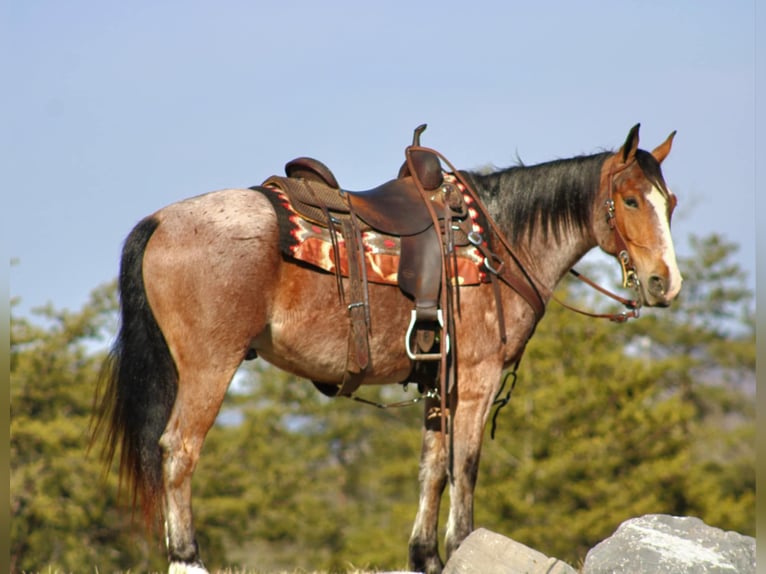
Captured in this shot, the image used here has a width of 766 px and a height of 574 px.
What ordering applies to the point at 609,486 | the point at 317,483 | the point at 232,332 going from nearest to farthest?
1. the point at 232,332
2. the point at 609,486
3. the point at 317,483

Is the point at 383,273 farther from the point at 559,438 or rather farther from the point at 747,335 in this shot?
the point at 747,335

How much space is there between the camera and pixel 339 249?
5.77m

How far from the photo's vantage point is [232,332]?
541 centimetres

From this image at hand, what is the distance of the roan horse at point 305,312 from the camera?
213 inches

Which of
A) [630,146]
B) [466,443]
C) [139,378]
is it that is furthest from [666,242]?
[139,378]

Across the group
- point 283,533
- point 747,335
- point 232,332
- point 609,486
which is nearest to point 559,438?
point 609,486

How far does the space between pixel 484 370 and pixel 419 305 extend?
0.61 m

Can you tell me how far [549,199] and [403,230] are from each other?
1116 mm

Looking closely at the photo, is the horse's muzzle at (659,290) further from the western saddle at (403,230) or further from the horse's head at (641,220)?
the western saddle at (403,230)

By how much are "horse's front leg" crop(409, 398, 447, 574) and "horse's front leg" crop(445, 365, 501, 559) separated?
216mm

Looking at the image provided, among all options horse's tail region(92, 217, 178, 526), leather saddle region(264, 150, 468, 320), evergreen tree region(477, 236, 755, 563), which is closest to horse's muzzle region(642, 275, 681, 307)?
leather saddle region(264, 150, 468, 320)

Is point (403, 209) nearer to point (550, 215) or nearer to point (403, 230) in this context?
point (403, 230)

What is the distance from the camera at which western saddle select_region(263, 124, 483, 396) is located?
5785mm

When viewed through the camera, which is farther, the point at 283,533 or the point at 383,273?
the point at 283,533
